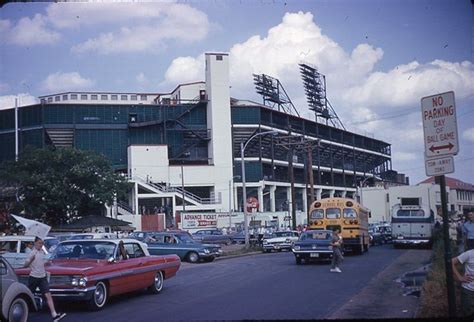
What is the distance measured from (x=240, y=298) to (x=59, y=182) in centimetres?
4034

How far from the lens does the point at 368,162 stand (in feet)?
344

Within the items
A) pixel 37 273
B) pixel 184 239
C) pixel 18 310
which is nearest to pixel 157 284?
pixel 37 273

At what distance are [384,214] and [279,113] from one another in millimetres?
27666

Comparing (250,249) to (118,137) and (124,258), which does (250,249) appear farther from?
(118,137)

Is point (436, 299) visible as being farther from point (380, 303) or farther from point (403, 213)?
point (403, 213)

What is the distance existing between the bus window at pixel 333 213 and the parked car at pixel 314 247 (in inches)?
284

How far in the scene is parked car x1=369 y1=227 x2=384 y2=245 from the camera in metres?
49.9

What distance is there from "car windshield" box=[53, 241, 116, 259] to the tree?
36777 millimetres

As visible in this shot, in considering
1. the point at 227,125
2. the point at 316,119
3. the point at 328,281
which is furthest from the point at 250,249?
the point at 316,119

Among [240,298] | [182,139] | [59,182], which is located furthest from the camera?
[182,139]

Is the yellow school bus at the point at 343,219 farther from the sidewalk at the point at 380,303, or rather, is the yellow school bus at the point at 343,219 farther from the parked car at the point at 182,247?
the sidewalk at the point at 380,303

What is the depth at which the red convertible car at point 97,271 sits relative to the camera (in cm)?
1332

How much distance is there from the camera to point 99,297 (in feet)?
45.6

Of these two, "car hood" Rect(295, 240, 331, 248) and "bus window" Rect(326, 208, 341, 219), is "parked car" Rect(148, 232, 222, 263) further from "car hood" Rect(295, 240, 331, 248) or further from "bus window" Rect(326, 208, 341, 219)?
"bus window" Rect(326, 208, 341, 219)
